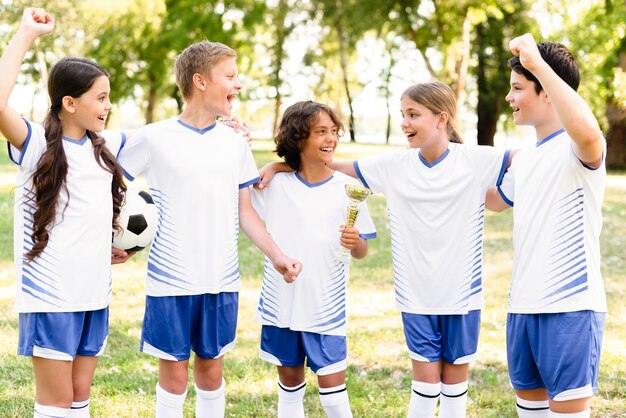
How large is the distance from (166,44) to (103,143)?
2758 centimetres

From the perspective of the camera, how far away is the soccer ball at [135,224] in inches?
144

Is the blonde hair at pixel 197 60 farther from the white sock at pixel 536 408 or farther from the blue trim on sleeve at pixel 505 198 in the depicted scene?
the white sock at pixel 536 408

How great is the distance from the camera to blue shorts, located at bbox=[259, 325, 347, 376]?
3561 millimetres

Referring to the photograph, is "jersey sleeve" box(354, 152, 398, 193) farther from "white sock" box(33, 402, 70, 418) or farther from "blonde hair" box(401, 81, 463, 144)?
"white sock" box(33, 402, 70, 418)

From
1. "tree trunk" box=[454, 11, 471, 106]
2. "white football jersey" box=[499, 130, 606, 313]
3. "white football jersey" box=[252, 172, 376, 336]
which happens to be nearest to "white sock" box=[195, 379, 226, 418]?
"white football jersey" box=[252, 172, 376, 336]

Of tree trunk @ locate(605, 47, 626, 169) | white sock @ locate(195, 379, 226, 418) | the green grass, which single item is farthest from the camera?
tree trunk @ locate(605, 47, 626, 169)

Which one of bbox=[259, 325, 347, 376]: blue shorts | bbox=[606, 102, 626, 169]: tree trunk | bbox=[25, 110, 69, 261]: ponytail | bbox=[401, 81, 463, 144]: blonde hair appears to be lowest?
bbox=[259, 325, 347, 376]: blue shorts

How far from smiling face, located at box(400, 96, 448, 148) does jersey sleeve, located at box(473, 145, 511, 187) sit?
23 centimetres

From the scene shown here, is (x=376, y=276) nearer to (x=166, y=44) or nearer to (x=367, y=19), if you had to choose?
(x=367, y=19)

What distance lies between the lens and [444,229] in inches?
138

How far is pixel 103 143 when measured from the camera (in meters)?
3.28

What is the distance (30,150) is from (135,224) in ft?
2.61

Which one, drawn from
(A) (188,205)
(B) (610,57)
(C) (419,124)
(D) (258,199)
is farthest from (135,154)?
(B) (610,57)

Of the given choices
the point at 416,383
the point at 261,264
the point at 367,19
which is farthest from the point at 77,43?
A: the point at 416,383
